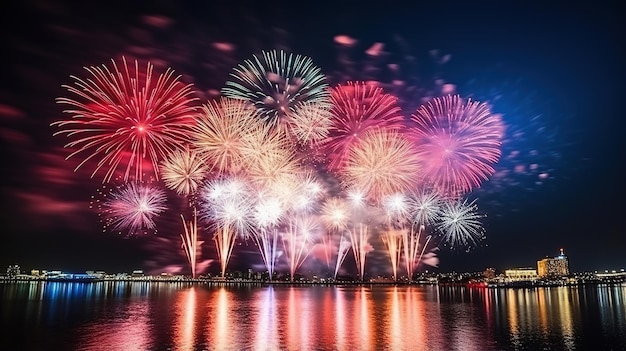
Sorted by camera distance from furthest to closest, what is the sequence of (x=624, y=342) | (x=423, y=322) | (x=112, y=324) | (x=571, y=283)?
(x=571, y=283) → (x=423, y=322) → (x=112, y=324) → (x=624, y=342)

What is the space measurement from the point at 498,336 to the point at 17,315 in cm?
3619

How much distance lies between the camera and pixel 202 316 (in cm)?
3697

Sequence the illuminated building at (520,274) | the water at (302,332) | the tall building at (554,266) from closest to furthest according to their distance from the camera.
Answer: the water at (302,332)
the illuminated building at (520,274)
the tall building at (554,266)

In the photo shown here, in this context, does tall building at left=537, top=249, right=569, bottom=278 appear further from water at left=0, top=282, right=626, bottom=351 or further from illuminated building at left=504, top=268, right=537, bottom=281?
water at left=0, top=282, right=626, bottom=351

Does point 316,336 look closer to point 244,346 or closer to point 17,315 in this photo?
point 244,346

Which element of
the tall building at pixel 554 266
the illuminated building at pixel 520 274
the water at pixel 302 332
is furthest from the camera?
the tall building at pixel 554 266

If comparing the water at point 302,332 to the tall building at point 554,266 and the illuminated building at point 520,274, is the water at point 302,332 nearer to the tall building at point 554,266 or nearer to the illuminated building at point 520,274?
the illuminated building at point 520,274

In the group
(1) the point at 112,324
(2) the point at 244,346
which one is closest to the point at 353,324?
(2) the point at 244,346

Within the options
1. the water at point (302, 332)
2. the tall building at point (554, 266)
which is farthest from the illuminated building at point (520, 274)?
the water at point (302, 332)

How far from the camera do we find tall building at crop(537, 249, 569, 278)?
18500 centimetres

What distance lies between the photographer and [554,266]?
188m

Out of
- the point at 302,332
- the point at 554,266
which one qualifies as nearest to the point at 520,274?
the point at 554,266

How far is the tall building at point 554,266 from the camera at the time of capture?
18500 centimetres

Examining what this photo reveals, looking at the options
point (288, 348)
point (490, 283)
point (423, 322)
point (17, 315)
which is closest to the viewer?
point (288, 348)
